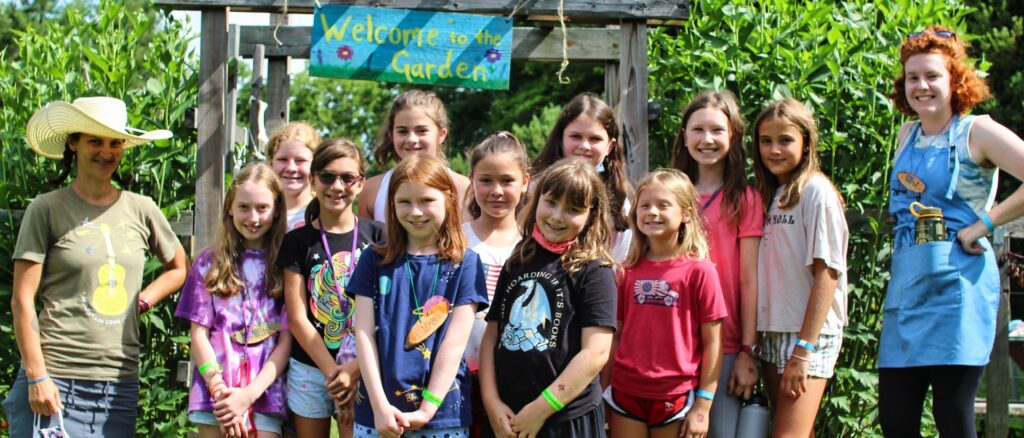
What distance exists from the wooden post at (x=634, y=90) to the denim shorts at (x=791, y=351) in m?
1.23

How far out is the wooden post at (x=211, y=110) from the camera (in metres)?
4.56

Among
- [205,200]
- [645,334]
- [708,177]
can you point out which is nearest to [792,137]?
[708,177]

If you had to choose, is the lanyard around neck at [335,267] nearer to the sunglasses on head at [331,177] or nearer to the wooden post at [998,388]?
the sunglasses on head at [331,177]

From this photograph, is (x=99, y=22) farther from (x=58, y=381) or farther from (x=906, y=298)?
(x=906, y=298)

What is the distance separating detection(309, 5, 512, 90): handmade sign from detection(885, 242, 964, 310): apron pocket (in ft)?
6.83

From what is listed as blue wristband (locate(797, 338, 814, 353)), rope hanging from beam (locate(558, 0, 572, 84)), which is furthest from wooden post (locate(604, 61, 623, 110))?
blue wristband (locate(797, 338, 814, 353))

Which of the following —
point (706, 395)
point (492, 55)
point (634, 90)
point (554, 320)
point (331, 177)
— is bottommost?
point (706, 395)

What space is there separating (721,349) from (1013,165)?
1.23 metres

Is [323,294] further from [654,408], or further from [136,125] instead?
[136,125]

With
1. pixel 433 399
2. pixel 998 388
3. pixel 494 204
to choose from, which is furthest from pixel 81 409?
pixel 998 388

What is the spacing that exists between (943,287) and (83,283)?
3.37 m

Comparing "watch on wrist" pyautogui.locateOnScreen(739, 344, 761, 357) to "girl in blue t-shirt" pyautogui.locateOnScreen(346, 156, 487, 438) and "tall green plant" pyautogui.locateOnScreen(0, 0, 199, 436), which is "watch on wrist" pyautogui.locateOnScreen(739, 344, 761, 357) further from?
"tall green plant" pyautogui.locateOnScreen(0, 0, 199, 436)

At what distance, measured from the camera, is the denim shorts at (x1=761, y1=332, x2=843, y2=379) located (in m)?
3.60

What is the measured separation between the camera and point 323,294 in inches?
144
